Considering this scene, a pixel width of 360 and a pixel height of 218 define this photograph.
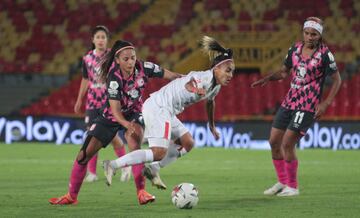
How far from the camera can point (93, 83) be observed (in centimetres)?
1284

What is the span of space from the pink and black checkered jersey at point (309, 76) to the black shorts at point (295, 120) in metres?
0.06

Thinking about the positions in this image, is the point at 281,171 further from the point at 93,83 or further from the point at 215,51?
the point at 93,83

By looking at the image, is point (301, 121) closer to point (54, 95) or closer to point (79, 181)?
point (79, 181)

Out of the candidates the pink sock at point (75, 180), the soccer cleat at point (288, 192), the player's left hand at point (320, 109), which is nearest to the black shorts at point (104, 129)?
the pink sock at point (75, 180)

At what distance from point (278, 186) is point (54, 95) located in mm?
16493

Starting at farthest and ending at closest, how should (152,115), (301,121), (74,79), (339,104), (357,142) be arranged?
(74,79) → (339,104) → (357,142) → (301,121) → (152,115)

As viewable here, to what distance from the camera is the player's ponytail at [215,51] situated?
30.4 ft

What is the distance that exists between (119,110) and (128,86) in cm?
32

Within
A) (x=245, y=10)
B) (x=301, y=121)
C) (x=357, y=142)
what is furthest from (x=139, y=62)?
(x=245, y=10)

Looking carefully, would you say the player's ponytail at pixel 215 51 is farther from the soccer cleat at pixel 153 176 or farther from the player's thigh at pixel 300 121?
the player's thigh at pixel 300 121

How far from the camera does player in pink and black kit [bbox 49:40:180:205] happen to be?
9.17 metres

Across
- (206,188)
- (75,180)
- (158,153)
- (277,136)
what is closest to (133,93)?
(158,153)

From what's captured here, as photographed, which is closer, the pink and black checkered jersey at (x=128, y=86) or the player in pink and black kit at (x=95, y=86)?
the pink and black checkered jersey at (x=128, y=86)

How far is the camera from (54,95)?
26250mm
